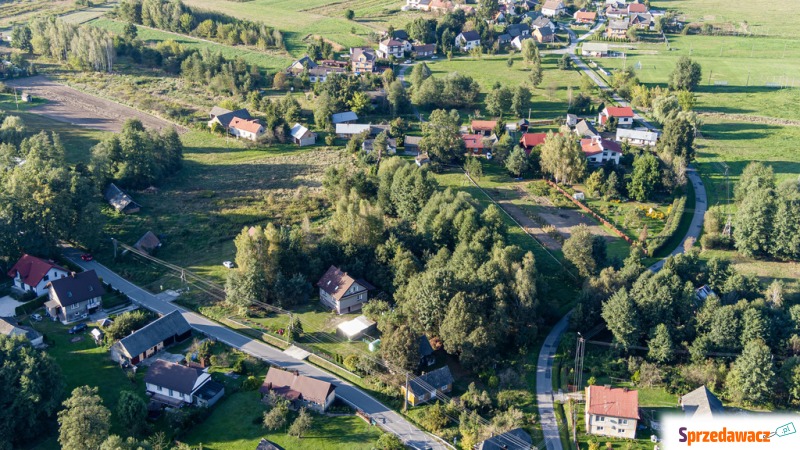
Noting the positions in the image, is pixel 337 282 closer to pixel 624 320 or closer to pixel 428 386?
pixel 428 386

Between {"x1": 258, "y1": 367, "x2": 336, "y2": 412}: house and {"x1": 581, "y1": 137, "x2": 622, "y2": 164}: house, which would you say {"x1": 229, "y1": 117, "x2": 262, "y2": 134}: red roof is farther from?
{"x1": 258, "y1": 367, "x2": 336, "y2": 412}: house

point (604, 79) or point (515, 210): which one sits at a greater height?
point (604, 79)

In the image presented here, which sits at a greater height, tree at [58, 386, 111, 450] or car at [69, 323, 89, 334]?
tree at [58, 386, 111, 450]

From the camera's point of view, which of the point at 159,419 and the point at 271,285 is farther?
the point at 271,285

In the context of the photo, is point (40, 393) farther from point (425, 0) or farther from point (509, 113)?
point (425, 0)

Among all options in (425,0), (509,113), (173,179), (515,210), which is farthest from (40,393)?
(425,0)

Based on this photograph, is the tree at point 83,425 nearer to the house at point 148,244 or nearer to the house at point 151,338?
the house at point 151,338

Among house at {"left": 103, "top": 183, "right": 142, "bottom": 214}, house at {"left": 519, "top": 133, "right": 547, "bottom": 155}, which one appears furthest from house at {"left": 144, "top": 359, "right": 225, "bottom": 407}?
house at {"left": 519, "top": 133, "right": 547, "bottom": 155}

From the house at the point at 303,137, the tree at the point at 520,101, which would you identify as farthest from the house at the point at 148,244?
the tree at the point at 520,101
